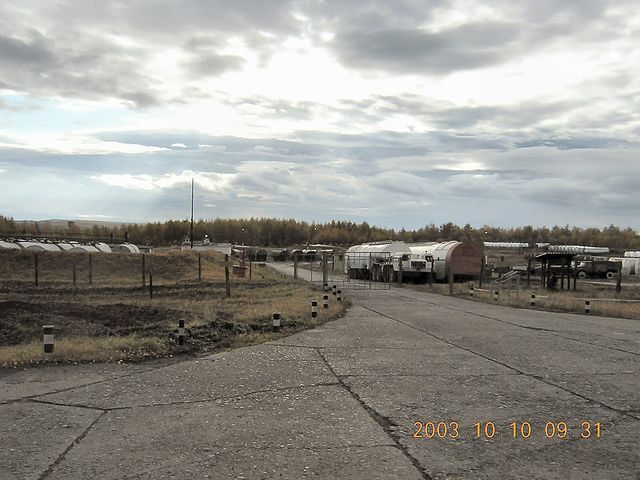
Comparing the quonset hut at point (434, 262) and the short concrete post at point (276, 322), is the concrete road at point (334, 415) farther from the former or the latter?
the quonset hut at point (434, 262)

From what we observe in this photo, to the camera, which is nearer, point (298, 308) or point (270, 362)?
point (270, 362)

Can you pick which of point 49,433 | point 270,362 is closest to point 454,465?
point 49,433

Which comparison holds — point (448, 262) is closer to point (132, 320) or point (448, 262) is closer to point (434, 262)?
point (434, 262)

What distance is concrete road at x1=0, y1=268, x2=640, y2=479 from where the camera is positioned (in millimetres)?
5395

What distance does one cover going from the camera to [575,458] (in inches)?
222

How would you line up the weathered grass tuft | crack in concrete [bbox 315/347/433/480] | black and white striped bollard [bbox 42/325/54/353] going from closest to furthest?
crack in concrete [bbox 315/347/433/480]
the weathered grass tuft
black and white striped bollard [bbox 42/325/54/353]

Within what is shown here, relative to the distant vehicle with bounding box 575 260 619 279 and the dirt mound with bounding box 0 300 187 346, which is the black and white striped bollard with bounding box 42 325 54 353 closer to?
the dirt mound with bounding box 0 300 187 346

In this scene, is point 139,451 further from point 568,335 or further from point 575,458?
point 568,335

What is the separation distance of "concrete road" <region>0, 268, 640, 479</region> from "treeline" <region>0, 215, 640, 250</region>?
134950mm

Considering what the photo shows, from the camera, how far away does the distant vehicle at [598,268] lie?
190ft

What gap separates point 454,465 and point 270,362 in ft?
17.6

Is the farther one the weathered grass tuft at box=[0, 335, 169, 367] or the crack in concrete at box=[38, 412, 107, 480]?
the weathered grass tuft at box=[0, 335, 169, 367]
